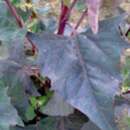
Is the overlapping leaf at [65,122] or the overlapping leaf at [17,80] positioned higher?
the overlapping leaf at [17,80]

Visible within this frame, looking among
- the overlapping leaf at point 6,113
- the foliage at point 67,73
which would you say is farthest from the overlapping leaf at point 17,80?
the overlapping leaf at point 6,113

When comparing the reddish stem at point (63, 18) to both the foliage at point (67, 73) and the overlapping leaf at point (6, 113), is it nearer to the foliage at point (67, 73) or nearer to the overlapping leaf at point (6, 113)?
the foliage at point (67, 73)

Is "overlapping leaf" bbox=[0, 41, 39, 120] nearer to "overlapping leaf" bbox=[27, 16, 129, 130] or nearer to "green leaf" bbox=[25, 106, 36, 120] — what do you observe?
"green leaf" bbox=[25, 106, 36, 120]

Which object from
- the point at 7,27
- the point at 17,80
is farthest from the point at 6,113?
the point at 7,27

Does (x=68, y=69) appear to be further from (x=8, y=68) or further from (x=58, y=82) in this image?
(x=8, y=68)

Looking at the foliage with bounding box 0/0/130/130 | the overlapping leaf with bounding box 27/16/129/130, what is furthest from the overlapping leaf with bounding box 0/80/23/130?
the overlapping leaf with bounding box 27/16/129/130

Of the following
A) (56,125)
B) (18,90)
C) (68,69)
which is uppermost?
(68,69)

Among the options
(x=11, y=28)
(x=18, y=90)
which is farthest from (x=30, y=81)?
(x=11, y=28)

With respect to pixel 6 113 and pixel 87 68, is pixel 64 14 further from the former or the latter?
pixel 6 113
